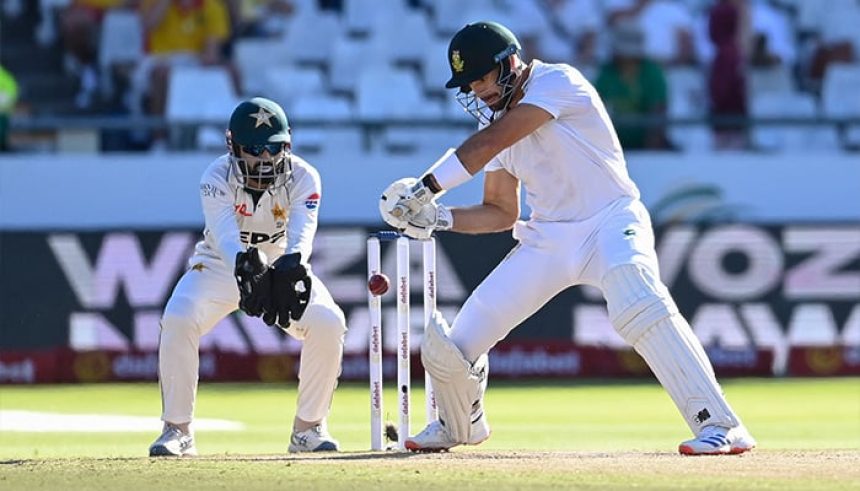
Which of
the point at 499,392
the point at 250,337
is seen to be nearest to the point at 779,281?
the point at 499,392

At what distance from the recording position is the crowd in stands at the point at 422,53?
15.2 m

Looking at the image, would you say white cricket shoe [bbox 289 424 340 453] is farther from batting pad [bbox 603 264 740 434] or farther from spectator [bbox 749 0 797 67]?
spectator [bbox 749 0 797 67]

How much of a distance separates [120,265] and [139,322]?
1.51ft

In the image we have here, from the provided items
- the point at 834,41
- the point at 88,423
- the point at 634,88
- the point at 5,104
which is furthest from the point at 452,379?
the point at 834,41

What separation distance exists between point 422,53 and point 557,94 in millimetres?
8643

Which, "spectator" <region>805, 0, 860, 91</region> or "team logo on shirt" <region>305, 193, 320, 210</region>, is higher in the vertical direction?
"spectator" <region>805, 0, 860, 91</region>

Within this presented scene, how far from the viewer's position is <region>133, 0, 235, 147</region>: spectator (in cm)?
1533

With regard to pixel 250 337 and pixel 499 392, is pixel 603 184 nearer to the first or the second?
pixel 499 392

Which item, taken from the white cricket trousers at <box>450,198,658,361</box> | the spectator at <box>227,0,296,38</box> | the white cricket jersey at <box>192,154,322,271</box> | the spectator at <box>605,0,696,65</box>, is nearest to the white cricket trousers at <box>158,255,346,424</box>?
the white cricket jersey at <box>192,154,322,271</box>

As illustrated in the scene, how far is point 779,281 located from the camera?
14305 mm

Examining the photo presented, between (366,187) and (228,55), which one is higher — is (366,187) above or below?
below

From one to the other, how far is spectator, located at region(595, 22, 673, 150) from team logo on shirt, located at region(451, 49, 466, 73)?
25.4 feet

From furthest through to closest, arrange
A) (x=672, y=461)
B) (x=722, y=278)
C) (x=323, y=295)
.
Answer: (x=722, y=278), (x=323, y=295), (x=672, y=461)

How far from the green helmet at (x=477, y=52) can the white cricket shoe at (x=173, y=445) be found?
1.96 metres
